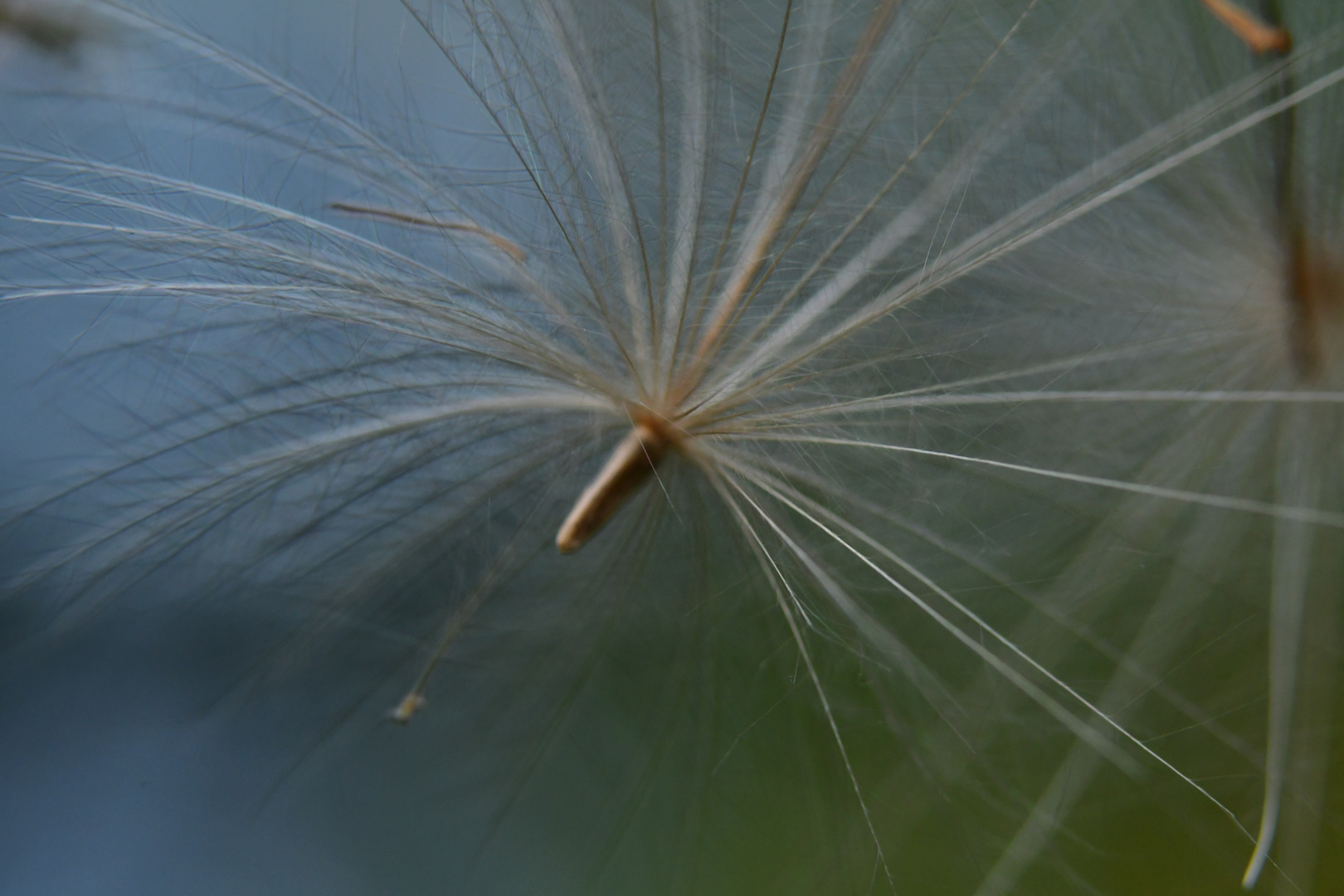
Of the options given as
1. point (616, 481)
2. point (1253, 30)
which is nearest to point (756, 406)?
point (616, 481)

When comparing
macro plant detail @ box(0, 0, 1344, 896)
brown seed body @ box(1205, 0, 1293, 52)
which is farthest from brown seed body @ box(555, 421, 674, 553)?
brown seed body @ box(1205, 0, 1293, 52)

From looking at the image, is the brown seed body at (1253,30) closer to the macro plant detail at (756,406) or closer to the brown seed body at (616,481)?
the macro plant detail at (756,406)

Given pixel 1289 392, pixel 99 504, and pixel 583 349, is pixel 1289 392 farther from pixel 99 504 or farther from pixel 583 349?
pixel 99 504

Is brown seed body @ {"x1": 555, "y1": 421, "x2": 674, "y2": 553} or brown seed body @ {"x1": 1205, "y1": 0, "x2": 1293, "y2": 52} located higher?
brown seed body @ {"x1": 1205, "y1": 0, "x2": 1293, "y2": 52}

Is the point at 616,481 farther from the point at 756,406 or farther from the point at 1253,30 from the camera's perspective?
the point at 1253,30

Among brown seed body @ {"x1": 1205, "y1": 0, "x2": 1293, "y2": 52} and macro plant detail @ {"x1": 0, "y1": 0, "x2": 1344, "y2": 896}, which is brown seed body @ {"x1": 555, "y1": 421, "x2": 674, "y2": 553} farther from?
brown seed body @ {"x1": 1205, "y1": 0, "x2": 1293, "y2": 52}

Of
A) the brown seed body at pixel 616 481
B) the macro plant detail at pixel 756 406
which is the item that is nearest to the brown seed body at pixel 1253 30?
the macro plant detail at pixel 756 406

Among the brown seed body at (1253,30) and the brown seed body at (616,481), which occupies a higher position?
the brown seed body at (1253,30)
